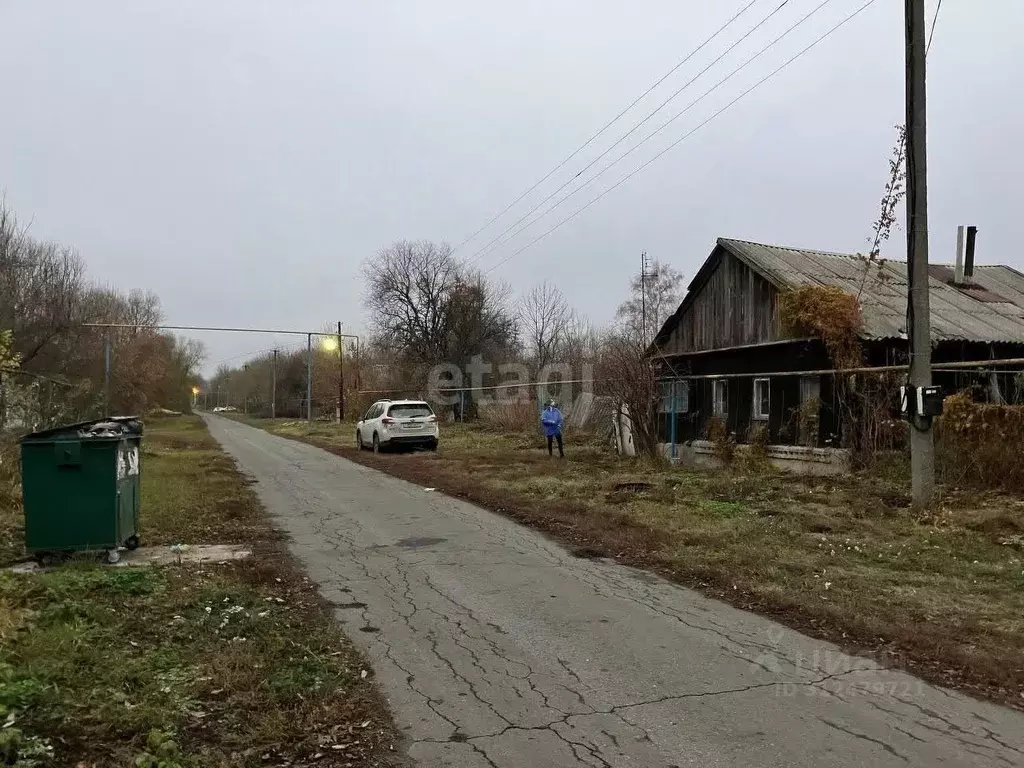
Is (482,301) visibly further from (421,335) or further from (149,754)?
(149,754)

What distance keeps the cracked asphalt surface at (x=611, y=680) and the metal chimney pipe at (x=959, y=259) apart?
17288 mm

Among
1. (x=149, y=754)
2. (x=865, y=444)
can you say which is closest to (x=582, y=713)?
(x=149, y=754)

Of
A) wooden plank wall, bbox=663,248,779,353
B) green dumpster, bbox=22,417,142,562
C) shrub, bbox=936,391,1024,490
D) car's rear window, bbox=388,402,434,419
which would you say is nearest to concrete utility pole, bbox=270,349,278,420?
car's rear window, bbox=388,402,434,419

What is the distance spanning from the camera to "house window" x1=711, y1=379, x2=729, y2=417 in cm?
1770

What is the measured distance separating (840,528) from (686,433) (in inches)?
389

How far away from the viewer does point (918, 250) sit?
9.76 meters

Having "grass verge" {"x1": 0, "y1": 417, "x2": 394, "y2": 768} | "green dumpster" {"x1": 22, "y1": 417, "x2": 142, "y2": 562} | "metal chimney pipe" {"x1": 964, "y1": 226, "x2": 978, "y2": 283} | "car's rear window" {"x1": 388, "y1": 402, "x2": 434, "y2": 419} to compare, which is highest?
"metal chimney pipe" {"x1": 964, "y1": 226, "x2": 978, "y2": 283}

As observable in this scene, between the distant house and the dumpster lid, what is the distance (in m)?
11.3

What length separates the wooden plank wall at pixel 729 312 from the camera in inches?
651

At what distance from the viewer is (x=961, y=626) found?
5379 mm

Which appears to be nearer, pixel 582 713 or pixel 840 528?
pixel 582 713

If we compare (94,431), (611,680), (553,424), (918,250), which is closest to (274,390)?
(553,424)

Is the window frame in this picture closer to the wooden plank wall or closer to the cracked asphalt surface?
the wooden plank wall

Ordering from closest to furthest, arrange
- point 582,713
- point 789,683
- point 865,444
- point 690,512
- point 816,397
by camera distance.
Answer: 1. point 582,713
2. point 789,683
3. point 690,512
4. point 865,444
5. point 816,397
